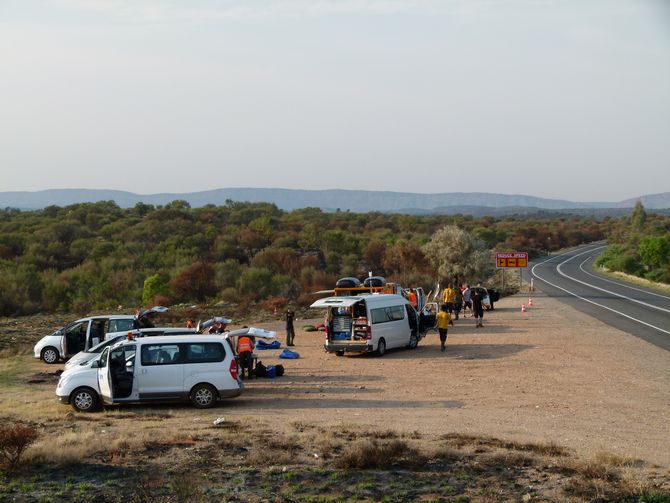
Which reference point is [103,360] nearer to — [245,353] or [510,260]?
[245,353]

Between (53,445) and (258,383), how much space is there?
8.84 meters

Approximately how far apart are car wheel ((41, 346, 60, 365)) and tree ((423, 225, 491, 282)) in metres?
33.7

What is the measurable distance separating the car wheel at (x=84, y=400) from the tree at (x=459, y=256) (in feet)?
131

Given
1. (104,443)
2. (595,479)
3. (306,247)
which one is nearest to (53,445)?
(104,443)

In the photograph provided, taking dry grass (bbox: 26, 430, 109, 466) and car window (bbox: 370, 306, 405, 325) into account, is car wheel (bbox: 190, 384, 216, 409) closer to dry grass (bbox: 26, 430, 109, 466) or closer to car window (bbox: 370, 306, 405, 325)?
dry grass (bbox: 26, 430, 109, 466)

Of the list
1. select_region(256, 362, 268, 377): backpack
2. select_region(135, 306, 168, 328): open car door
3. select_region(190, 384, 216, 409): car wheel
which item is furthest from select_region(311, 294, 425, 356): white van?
select_region(190, 384, 216, 409): car wheel

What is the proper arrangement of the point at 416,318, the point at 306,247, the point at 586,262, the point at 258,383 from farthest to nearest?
the point at 586,262, the point at 306,247, the point at 416,318, the point at 258,383

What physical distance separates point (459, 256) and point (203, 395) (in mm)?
39693

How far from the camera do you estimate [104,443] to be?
546 inches

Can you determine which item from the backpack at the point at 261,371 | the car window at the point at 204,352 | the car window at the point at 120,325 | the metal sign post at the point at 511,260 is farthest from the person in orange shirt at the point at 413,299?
the metal sign post at the point at 511,260

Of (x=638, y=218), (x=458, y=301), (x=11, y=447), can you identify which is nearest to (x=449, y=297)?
(x=458, y=301)

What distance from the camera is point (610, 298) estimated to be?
170 ft

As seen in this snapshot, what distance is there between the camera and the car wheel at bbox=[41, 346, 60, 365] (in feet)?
87.7

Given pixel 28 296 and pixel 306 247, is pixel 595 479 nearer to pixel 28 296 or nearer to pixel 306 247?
pixel 28 296
